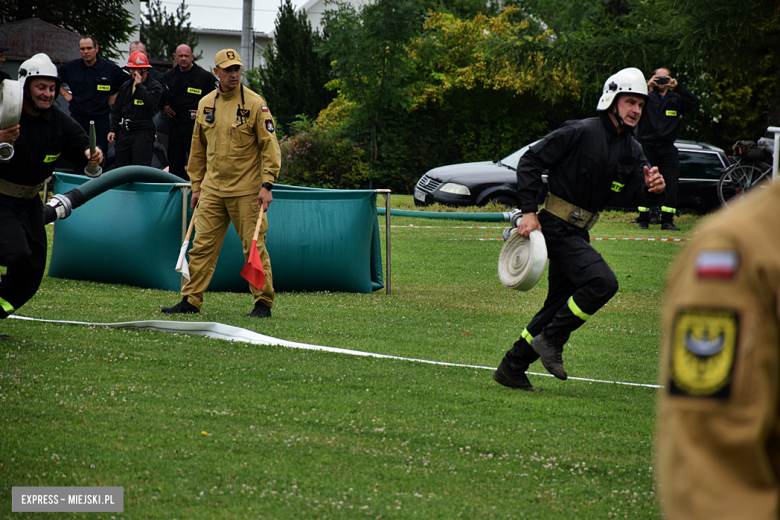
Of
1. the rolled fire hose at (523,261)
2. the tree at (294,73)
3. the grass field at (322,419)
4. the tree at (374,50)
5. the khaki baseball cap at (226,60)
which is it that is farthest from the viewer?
the tree at (294,73)

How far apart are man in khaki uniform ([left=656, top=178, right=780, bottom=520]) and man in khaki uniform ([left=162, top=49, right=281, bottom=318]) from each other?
6728mm

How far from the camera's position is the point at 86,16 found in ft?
102

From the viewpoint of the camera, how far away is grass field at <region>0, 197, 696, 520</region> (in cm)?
372

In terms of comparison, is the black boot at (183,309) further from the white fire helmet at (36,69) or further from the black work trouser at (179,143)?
the black work trouser at (179,143)

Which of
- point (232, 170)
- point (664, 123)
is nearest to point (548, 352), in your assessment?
point (232, 170)

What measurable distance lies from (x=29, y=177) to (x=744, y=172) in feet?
46.3

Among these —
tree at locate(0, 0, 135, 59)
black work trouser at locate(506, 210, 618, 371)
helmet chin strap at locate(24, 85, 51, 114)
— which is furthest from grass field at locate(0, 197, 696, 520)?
tree at locate(0, 0, 135, 59)

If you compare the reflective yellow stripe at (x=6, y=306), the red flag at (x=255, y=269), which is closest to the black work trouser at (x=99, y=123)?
the red flag at (x=255, y=269)

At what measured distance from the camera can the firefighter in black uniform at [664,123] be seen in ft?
47.5

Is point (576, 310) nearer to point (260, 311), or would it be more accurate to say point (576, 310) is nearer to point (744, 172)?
point (260, 311)

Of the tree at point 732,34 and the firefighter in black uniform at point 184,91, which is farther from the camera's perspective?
the tree at point 732,34

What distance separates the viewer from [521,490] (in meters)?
3.90

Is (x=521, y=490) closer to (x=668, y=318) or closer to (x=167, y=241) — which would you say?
(x=668, y=318)

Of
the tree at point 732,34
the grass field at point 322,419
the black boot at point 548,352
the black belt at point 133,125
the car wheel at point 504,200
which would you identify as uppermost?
the tree at point 732,34
